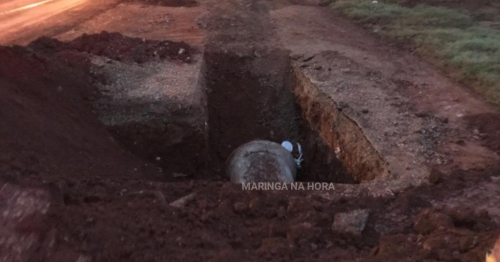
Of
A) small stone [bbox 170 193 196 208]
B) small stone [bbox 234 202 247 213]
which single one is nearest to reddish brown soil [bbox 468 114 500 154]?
small stone [bbox 234 202 247 213]

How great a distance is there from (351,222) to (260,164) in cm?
212

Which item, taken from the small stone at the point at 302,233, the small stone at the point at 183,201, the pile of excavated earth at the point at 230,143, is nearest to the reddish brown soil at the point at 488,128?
the pile of excavated earth at the point at 230,143

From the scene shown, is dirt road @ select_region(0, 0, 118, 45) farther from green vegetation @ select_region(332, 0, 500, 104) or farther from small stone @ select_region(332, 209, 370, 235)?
small stone @ select_region(332, 209, 370, 235)

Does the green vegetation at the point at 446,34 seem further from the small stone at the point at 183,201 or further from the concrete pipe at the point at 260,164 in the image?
the small stone at the point at 183,201

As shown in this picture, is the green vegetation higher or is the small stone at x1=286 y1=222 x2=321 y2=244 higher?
the small stone at x1=286 y1=222 x2=321 y2=244

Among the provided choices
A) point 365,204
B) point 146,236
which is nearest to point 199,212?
point 146,236

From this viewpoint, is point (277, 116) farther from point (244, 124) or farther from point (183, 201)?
point (183, 201)

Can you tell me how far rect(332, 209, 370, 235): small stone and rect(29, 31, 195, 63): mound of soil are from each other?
453cm

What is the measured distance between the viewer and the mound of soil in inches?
323

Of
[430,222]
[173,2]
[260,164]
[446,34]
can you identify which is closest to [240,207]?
[430,222]

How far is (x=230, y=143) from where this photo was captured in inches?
316

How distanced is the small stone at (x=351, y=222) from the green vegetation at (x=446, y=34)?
3637 millimetres

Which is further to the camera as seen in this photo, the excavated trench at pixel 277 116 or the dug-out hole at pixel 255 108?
the dug-out hole at pixel 255 108

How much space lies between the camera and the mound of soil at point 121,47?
8195 mm
